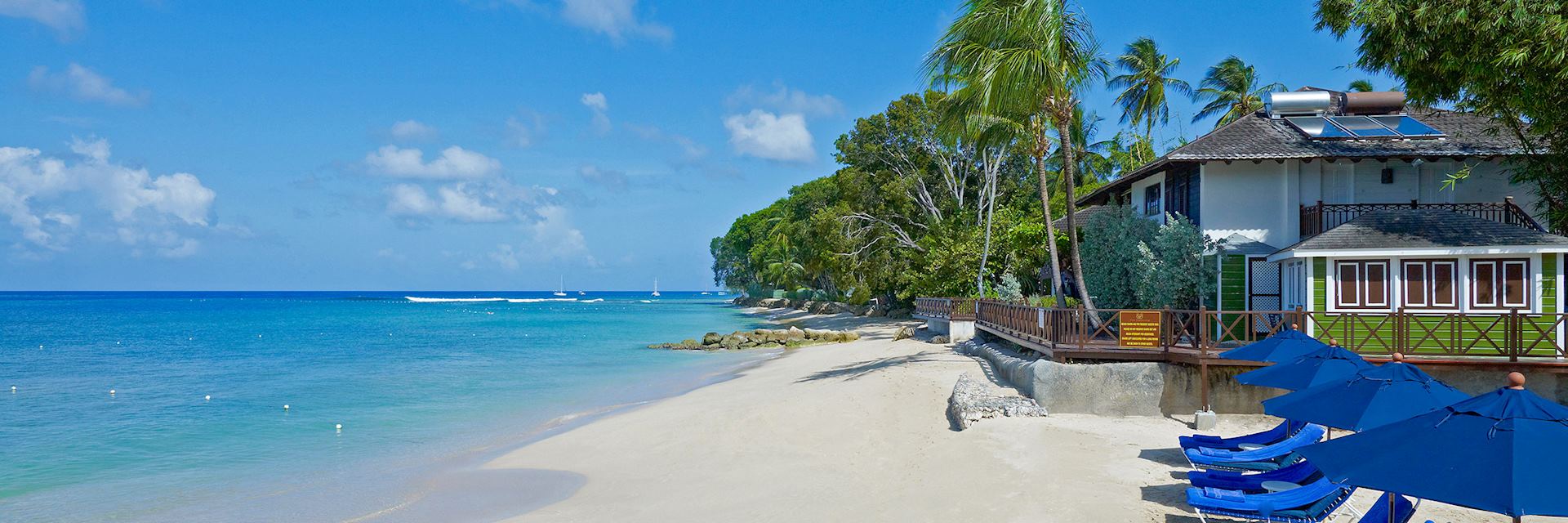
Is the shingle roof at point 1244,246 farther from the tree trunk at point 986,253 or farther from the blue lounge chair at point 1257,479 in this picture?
the tree trunk at point 986,253

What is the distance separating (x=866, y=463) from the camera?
1269 cm

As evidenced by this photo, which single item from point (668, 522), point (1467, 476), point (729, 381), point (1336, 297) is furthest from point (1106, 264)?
point (1467, 476)

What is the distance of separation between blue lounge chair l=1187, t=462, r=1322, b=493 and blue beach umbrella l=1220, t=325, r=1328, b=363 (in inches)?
86.4

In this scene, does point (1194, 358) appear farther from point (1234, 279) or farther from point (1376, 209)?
point (1376, 209)

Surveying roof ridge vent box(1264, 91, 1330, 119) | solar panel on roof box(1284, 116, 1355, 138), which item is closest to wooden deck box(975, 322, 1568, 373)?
solar panel on roof box(1284, 116, 1355, 138)

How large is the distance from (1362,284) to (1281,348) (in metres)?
7.17

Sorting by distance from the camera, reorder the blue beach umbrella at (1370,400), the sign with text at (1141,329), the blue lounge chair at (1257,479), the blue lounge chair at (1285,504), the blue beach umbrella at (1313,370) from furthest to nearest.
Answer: the sign with text at (1141,329) < the blue beach umbrella at (1313,370) < the blue lounge chair at (1257,479) < the blue lounge chair at (1285,504) < the blue beach umbrella at (1370,400)

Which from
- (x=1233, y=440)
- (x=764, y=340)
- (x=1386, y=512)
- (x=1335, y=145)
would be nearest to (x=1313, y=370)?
(x=1233, y=440)

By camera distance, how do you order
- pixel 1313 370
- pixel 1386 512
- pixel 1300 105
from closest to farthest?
pixel 1386 512 → pixel 1313 370 → pixel 1300 105

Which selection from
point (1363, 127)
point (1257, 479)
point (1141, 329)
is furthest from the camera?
point (1363, 127)

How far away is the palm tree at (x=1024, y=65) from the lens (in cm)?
1758

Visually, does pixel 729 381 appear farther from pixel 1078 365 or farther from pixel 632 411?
pixel 1078 365

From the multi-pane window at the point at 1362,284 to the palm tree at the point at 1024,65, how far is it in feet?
14.7

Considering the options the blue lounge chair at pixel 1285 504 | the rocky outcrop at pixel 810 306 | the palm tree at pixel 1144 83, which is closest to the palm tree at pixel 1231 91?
the palm tree at pixel 1144 83
